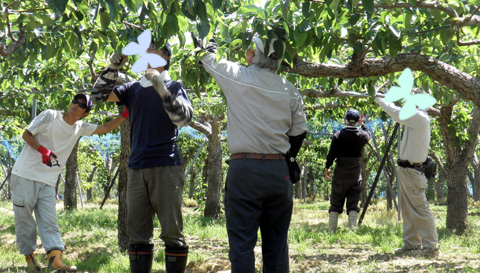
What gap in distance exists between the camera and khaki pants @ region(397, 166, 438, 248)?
5.59m

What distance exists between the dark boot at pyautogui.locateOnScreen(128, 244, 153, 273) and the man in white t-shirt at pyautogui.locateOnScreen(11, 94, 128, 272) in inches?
53.3

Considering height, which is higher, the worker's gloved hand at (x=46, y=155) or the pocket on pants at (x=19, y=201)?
the worker's gloved hand at (x=46, y=155)

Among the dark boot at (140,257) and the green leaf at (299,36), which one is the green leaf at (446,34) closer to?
the green leaf at (299,36)

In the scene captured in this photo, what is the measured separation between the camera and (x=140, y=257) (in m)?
3.60

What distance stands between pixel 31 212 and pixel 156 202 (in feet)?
6.24

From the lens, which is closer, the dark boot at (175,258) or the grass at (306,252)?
the dark boot at (175,258)

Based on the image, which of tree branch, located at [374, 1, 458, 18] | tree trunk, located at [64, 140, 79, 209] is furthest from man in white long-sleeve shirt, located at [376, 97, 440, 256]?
tree trunk, located at [64, 140, 79, 209]

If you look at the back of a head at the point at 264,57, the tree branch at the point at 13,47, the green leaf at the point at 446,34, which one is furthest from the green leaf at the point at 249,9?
the tree branch at the point at 13,47

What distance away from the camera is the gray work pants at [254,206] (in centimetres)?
297

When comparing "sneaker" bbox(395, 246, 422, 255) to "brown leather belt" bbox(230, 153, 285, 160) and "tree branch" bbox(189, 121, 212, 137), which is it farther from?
"tree branch" bbox(189, 121, 212, 137)

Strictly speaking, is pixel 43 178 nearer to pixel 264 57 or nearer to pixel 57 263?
pixel 57 263

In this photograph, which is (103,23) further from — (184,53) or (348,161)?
(348,161)

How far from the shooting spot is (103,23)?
122 inches

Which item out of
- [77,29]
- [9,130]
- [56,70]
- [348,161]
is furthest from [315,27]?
[9,130]
